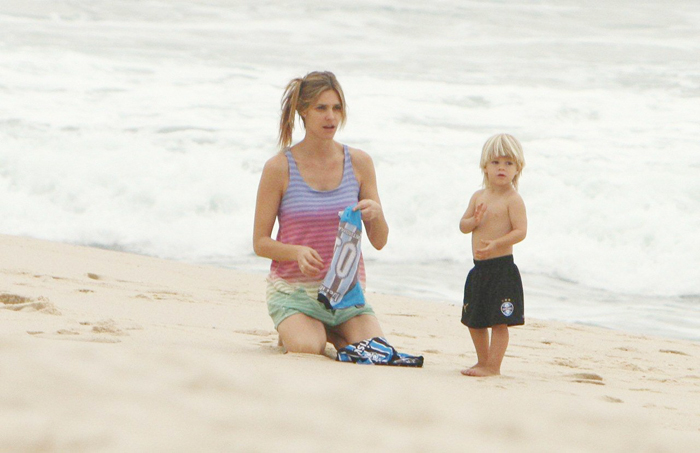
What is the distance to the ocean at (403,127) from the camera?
28.1 feet

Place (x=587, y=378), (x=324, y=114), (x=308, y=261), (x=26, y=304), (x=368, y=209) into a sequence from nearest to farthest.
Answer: (x=308, y=261) < (x=368, y=209) < (x=324, y=114) < (x=587, y=378) < (x=26, y=304)

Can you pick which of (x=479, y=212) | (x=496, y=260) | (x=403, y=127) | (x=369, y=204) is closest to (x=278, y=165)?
(x=369, y=204)

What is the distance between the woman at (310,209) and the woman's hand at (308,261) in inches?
5.6

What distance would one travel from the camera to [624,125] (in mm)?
14445

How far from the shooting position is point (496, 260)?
12.8 feet

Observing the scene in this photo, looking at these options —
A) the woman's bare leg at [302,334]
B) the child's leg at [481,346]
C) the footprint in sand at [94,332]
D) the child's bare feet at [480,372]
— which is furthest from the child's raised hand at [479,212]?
the footprint in sand at [94,332]

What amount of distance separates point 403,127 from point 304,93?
10.0 metres

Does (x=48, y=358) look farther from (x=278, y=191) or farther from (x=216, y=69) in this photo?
Result: (x=216, y=69)

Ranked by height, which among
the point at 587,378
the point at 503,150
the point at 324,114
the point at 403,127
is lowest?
the point at 587,378

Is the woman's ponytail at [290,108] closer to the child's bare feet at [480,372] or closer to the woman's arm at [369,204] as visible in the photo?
the woman's arm at [369,204]

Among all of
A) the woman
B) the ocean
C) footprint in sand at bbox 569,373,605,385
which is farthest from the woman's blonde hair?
the ocean

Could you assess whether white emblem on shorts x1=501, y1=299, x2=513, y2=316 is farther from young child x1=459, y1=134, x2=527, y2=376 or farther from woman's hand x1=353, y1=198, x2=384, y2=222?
woman's hand x1=353, y1=198, x2=384, y2=222

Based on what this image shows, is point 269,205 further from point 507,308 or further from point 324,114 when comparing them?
point 507,308

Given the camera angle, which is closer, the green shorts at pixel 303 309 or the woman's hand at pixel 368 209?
the woman's hand at pixel 368 209
